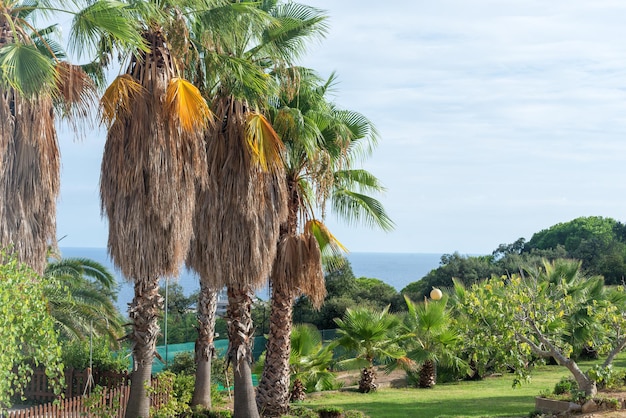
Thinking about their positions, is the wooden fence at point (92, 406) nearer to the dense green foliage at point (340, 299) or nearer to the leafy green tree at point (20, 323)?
the leafy green tree at point (20, 323)

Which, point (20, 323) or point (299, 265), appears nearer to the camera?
point (20, 323)

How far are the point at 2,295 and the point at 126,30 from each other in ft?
15.5

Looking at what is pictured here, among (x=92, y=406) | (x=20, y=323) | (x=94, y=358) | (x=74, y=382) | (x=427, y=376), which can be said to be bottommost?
(x=427, y=376)

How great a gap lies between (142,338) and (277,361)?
4380 millimetres

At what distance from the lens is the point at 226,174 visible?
592 inches

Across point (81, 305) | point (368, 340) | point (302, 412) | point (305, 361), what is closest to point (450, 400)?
point (368, 340)

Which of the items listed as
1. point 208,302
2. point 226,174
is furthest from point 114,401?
point 226,174

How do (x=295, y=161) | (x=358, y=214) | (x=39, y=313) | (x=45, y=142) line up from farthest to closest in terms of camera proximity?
(x=358, y=214) → (x=295, y=161) → (x=45, y=142) → (x=39, y=313)

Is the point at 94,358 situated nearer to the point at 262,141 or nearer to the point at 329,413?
the point at 329,413

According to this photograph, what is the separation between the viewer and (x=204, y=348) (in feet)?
56.9

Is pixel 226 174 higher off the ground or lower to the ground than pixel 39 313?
higher

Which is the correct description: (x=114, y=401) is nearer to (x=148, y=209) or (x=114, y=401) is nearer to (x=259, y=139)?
(x=148, y=209)

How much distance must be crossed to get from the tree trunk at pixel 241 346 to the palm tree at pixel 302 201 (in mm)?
1481

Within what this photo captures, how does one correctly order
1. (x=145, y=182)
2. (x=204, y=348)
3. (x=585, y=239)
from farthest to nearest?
(x=585, y=239), (x=204, y=348), (x=145, y=182)
